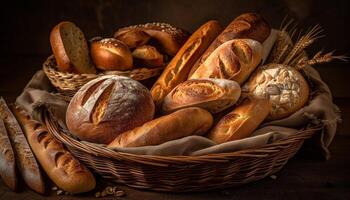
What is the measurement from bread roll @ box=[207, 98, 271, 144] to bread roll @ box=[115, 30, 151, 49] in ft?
2.58

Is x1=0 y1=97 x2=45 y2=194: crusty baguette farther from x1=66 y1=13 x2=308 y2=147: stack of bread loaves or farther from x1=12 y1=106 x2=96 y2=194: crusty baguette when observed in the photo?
x1=66 y1=13 x2=308 y2=147: stack of bread loaves

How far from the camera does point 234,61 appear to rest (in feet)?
6.48

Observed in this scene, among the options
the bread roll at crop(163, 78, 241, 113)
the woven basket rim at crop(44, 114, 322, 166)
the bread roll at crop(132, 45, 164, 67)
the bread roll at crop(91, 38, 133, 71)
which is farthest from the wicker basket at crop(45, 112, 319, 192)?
the bread roll at crop(132, 45, 164, 67)

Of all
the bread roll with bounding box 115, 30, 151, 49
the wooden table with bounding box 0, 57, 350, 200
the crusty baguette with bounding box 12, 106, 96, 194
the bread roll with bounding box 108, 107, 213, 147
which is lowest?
the wooden table with bounding box 0, 57, 350, 200

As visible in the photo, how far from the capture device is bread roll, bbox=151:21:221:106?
7.02 ft

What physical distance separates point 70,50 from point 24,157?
0.68 m

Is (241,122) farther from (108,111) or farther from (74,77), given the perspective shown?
(74,77)

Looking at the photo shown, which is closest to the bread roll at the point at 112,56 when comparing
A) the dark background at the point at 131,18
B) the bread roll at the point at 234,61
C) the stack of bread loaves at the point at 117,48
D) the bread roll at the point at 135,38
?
the stack of bread loaves at the point at 117,48

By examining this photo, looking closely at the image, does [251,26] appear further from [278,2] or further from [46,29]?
[46,29]

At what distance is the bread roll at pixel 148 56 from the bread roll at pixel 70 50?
22cm

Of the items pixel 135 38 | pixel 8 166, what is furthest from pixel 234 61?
pixel 8 166

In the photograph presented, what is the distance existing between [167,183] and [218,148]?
0.21m

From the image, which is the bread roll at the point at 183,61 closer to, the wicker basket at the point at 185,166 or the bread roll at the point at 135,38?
the bread roll at the point at 135,38

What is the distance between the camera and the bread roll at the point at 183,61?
7.02 feet
